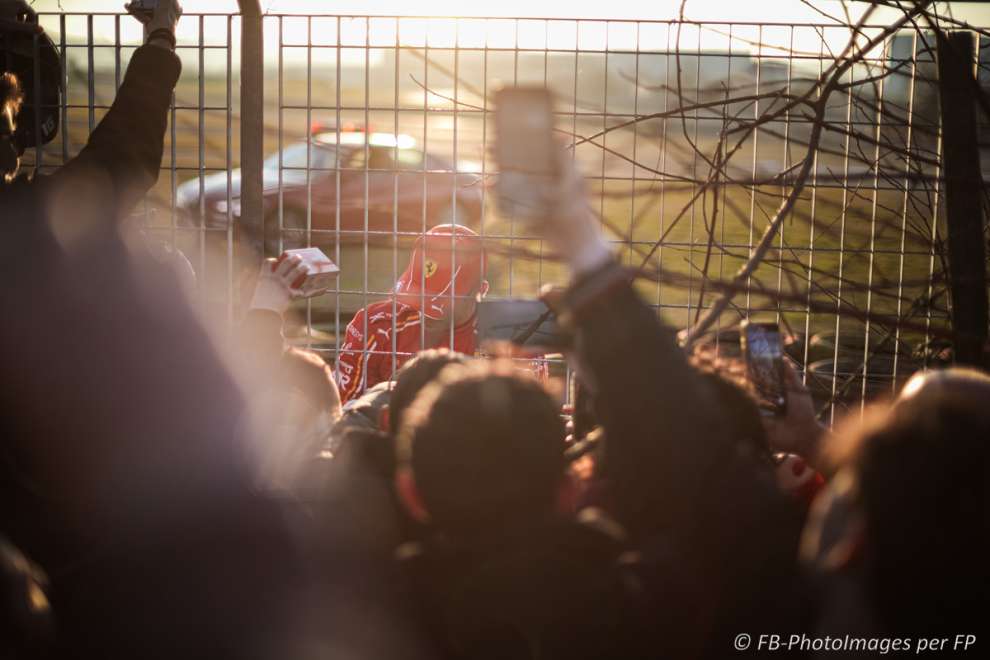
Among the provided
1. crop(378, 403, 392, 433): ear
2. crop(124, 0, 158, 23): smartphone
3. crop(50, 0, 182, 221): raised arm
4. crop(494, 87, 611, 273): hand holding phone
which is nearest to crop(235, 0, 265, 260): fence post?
crop(124, 0, 158, 23): smartphone

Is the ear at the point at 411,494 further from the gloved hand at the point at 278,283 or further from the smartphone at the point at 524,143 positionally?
the gloved hand at the point at 278,283

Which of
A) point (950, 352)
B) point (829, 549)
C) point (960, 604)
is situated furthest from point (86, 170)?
point (950, 352)

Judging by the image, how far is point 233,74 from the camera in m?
3.88

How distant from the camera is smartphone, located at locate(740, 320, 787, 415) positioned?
2389 mm

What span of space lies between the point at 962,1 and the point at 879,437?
143 centimetres

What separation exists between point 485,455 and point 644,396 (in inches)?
10.2

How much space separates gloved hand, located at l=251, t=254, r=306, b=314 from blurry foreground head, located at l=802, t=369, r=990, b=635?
1.62 meters

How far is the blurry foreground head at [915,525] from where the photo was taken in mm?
1479

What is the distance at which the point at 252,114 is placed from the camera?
3.76m

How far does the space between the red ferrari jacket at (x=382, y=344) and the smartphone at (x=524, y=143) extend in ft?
8.85

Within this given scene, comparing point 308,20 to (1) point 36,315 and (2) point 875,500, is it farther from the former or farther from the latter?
(2) point 875,500

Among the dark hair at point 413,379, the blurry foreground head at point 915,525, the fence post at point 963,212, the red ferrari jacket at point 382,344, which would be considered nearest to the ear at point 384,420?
the dark hair at point 413,379

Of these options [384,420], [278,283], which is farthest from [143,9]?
[384,420]

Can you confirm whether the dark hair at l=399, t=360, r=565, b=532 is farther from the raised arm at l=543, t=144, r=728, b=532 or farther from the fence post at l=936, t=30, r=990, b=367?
the fence post at l=936, t=30, r=990, b=367
